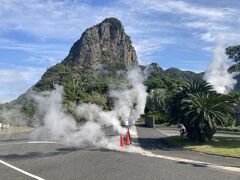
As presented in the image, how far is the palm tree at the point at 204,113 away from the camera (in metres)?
31.8

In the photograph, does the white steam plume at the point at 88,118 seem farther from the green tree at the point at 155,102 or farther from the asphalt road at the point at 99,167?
the green tree at the point at 155,102

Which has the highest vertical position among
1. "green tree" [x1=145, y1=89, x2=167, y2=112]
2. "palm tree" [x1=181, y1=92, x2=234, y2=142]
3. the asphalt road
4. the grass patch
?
"green tree" [x1=145, y1=89, x2=167, y2=112]

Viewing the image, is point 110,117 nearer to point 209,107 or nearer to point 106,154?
point 209,107

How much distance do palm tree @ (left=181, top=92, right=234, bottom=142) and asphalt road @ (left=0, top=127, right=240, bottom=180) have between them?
354 inches

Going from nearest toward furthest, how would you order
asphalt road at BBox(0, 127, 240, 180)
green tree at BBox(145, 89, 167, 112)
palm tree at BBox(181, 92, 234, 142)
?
asphalt road at BBox(0, 127, 240, 180) < palm tree at BBox(181, 92, 234, 142) < green tree at BBox(145, 89, 167, 112)

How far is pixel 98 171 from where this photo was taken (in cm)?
1842

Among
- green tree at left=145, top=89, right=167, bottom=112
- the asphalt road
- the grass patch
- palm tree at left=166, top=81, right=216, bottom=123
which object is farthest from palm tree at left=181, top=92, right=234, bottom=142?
green tree at left=145, top=89, right=167, bottom=112

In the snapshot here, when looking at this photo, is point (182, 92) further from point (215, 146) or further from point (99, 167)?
point (99, 167)

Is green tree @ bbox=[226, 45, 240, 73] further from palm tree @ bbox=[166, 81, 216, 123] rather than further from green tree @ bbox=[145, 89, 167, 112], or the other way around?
green tree @ bbox=[145, 89, 167, 112]

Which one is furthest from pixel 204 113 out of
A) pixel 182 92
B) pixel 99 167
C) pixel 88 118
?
pixel 99 167

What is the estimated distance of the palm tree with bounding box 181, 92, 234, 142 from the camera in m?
31.8

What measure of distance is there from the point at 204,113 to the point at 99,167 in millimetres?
14421

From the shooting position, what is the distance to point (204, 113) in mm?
31672

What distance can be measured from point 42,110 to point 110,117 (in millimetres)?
8754
